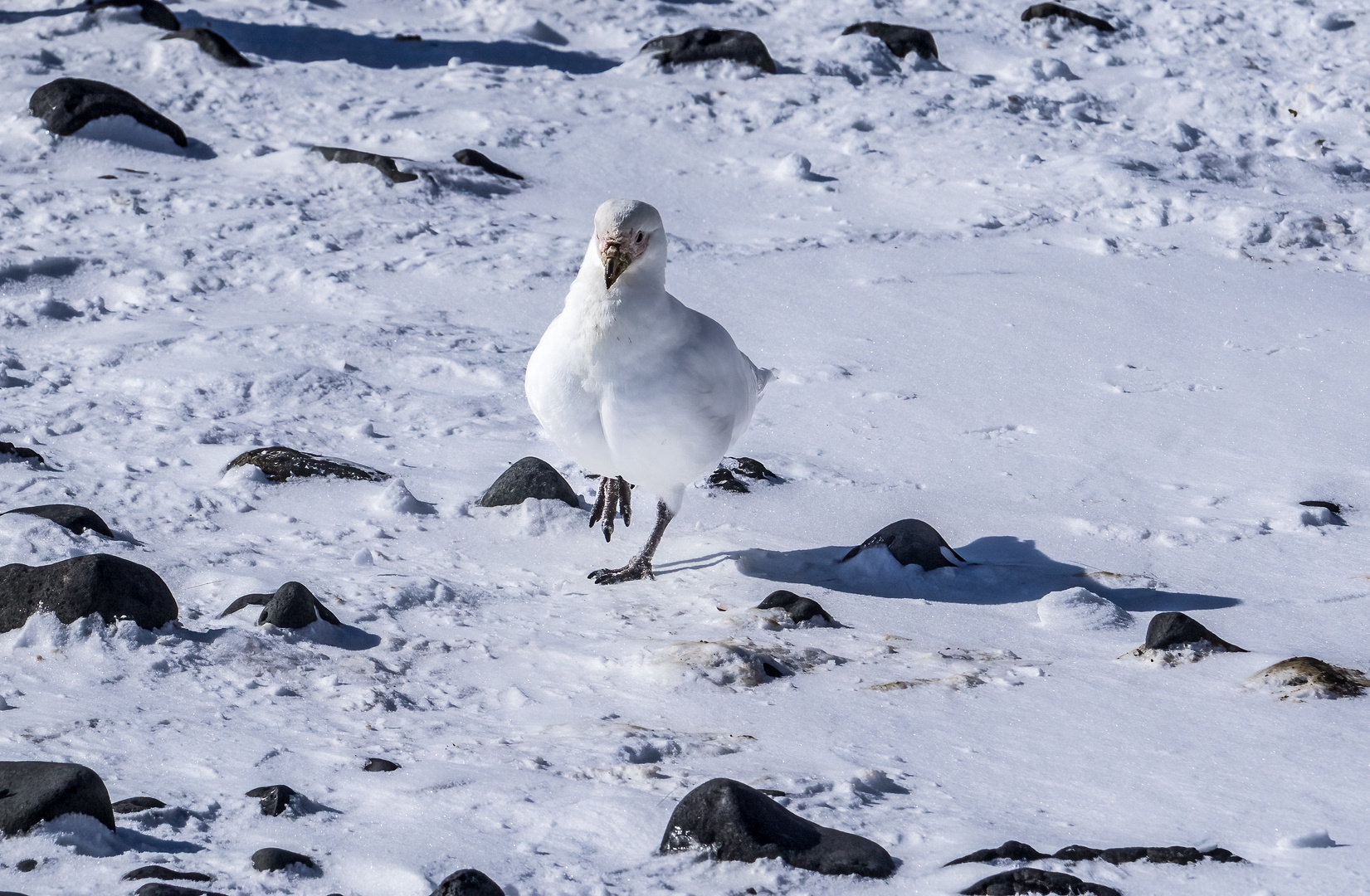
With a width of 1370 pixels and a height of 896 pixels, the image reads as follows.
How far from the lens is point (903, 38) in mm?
9711

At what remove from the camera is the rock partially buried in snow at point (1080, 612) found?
401cm

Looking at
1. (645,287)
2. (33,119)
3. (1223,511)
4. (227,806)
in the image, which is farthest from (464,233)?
(227,806)

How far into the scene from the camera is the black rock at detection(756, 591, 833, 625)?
3990mm

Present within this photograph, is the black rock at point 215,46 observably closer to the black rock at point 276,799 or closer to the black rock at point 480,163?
the black rock at point 480,163

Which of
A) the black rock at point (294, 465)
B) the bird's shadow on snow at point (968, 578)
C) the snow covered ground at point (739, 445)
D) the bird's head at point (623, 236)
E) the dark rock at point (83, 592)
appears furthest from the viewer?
the black rock at point (294, 465)

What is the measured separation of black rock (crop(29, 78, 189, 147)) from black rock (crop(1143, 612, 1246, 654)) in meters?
6.57

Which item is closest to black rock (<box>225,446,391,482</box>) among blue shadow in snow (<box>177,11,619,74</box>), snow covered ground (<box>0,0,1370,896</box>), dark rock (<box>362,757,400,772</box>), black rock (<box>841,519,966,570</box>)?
snow covered ground (<box>0,0,1370,896</box>)

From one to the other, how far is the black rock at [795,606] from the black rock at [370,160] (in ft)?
15.1

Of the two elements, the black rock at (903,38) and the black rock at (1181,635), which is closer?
the black rock at (1181,635)

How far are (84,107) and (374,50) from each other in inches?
96.2

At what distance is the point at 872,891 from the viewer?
2.49 m

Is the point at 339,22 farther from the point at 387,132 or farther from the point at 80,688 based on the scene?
the point at 80,688

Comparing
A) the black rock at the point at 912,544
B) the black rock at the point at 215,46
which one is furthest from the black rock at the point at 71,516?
the black rock at the point at 215,46

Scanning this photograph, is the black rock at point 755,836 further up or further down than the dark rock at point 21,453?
further up
